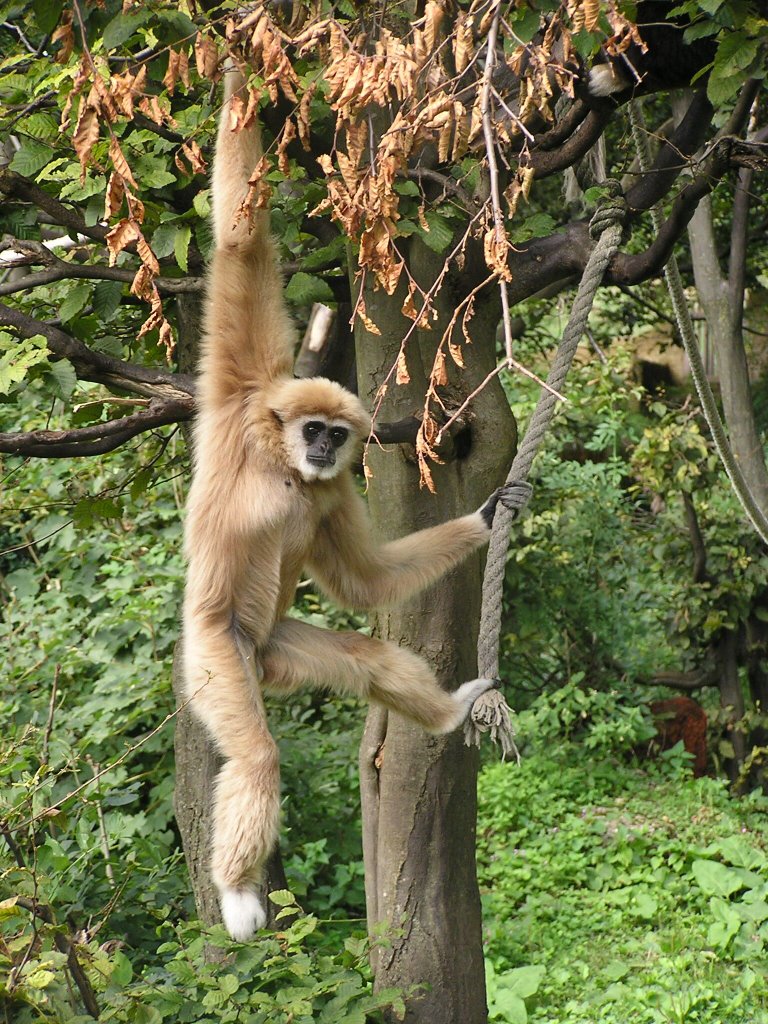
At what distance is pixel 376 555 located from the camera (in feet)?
13.5

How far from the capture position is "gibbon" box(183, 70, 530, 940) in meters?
3.47

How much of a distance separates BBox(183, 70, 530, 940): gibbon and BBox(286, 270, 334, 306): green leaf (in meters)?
0.09

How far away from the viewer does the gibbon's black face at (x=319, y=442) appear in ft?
12.7

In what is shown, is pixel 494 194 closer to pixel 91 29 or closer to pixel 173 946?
pixel 91 29

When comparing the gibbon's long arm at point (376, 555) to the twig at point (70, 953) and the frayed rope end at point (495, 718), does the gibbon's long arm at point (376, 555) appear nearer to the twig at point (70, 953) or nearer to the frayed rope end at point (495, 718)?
the frayed rope end at point (495, 718)

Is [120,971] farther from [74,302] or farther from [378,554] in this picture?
[74,302]

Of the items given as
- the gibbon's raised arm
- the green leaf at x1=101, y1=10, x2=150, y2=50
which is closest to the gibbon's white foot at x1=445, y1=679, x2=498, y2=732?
the gibbon's raised arm

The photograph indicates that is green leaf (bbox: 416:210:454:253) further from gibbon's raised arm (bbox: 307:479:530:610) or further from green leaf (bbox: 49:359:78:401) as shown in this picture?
green leaf (bbox: 49:359:78:401)

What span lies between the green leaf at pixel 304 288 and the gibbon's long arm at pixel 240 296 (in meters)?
0.08

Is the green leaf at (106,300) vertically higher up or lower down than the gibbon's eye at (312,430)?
higher up

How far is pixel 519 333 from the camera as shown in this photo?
7031 millimetres

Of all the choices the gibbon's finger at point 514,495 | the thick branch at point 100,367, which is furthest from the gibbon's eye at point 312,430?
the gibbon's finger at point 514,495

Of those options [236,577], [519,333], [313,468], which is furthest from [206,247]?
[519,333]

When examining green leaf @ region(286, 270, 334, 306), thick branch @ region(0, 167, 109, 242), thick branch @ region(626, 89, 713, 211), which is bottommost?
green leaf @ region(286, 270, 334, 306)
